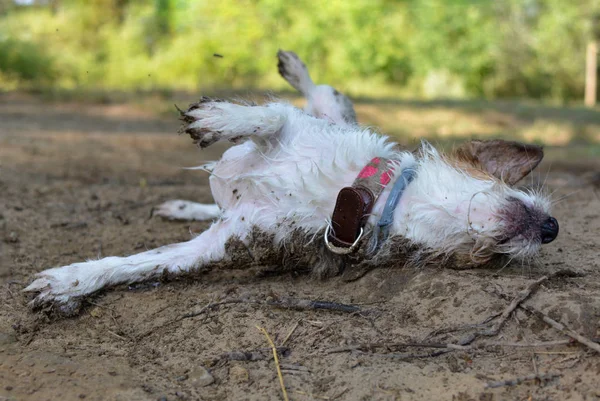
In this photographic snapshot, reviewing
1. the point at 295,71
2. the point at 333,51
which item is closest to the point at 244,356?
the point at 295,71

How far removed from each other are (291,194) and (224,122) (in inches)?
21.5

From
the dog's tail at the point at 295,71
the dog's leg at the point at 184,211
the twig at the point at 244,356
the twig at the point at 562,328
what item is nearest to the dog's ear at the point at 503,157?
the twig at the point at 562,328

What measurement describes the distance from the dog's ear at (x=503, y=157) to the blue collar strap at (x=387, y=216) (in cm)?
38

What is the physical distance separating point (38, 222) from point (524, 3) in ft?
85.0

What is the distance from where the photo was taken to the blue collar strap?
2.96 m

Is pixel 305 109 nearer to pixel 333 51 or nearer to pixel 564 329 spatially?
pixel 564 329

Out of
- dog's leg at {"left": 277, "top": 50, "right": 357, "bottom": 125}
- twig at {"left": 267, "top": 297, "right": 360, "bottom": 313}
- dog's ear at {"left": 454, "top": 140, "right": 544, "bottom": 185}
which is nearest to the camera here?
twig at {"left": 267, "top": 297, "right": 360, "bottom": 313}

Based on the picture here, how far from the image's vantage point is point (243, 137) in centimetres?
338

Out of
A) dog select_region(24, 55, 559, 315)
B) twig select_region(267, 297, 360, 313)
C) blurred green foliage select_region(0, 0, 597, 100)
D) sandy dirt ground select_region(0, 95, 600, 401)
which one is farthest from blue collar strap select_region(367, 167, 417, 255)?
blurred green foliage select_region(0, 0, 597, 100)

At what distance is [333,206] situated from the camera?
3094 mm

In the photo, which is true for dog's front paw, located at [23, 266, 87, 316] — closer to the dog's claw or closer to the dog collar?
the dog's claw

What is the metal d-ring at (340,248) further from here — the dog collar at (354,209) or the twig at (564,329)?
the twig at (564,329)

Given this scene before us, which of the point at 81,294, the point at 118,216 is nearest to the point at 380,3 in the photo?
the point at 118,216

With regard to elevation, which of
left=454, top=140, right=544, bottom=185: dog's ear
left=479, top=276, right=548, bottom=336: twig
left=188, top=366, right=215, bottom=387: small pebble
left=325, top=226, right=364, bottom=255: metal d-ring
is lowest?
left=188, top=366, right=215, bottom=387: small pebble
